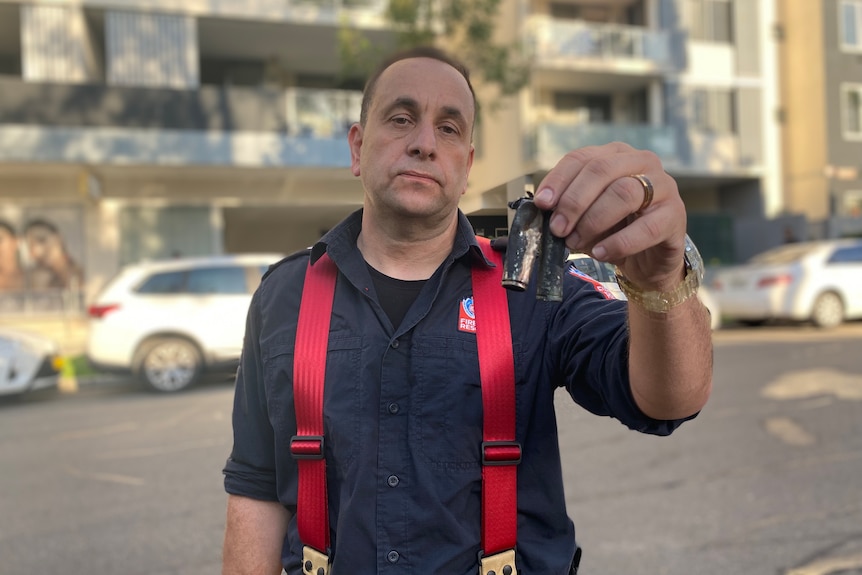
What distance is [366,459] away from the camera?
1.52 m

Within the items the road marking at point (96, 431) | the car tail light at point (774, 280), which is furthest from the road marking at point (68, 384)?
the car tail light at point (774, 280)

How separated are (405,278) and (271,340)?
0.32m

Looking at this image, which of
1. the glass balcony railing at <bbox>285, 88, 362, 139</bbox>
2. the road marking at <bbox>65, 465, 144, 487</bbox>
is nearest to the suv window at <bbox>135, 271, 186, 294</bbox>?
the road marking at <bbox>65, 465, 144, 487</bbox>

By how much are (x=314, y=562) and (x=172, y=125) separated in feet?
50.8

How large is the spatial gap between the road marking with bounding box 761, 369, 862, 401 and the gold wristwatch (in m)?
6.88

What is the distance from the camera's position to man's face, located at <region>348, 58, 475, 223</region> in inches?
62.7

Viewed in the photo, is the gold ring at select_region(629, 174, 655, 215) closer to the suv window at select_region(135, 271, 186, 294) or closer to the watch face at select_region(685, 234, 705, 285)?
the watch face at select_region(685, 234, 705, 285)

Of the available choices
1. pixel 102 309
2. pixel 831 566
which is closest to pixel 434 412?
pixel 831 566

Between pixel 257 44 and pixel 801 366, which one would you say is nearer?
pixel 801 366

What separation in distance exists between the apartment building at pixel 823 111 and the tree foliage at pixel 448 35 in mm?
13164

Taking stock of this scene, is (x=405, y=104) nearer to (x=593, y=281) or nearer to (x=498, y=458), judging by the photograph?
(x=593, y=281)

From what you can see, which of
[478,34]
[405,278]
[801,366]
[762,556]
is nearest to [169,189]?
[478,34]

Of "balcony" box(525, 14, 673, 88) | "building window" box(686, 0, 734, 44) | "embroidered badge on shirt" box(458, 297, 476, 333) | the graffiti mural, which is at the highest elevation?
"building window" box(686, 0, 734, 44)

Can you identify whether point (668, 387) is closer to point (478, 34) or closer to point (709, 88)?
point (478, 34)
